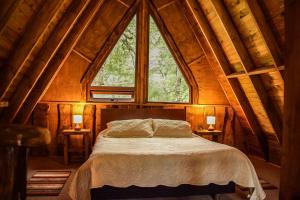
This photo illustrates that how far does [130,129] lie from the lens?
14.6ft

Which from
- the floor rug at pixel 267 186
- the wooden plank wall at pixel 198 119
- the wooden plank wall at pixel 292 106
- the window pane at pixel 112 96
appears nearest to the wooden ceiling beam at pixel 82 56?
the window pane at pixel 112 96

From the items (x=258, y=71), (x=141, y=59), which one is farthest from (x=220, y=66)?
(x=141, y=59)

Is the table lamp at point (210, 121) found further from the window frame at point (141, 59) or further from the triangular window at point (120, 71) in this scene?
the triangular window at point (120, 71)

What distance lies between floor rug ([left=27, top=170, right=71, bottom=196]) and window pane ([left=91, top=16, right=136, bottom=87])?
195 cm

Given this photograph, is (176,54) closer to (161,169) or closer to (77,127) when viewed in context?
(77,127)

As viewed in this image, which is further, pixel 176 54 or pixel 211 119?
pixel 176 54

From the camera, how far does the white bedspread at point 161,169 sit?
2.76m

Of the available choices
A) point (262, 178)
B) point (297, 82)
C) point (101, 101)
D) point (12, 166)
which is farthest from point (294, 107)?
point (101, 101)

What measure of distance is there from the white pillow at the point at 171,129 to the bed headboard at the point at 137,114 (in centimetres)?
63

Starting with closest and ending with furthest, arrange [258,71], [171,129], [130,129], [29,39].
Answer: [29,39] → [258,71] → [130,129] → [171,129]

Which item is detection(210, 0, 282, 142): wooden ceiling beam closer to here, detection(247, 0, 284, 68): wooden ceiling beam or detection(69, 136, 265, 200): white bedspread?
detection(247, 0, 284, 68): wooden ceiling beam

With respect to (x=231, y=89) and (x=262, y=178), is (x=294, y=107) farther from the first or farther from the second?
(x=231, y=89)

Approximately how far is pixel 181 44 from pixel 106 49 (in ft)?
5.10

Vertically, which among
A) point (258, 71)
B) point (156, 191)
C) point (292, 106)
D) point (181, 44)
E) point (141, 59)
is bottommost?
point (156, 191)
